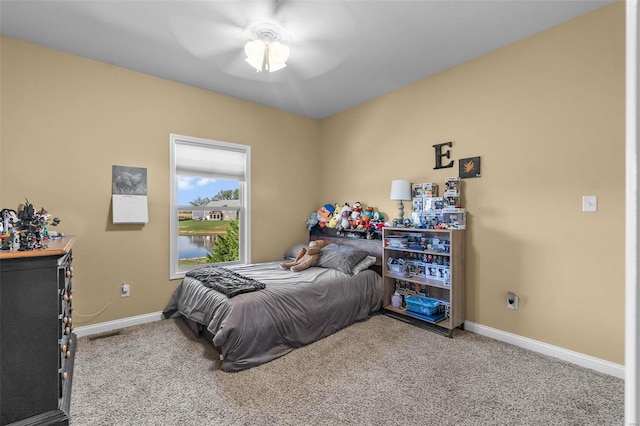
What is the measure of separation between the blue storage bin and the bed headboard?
59 centimetres

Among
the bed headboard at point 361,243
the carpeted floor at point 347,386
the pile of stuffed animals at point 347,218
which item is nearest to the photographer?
the carpeted floor at point 347,386

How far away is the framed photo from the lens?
292 centimetres

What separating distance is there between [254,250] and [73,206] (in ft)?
6.51

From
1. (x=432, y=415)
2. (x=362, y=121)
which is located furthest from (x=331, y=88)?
(x=432, y=415)

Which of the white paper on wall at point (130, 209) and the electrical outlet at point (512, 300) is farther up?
the white paper on wall at point (130, 209)

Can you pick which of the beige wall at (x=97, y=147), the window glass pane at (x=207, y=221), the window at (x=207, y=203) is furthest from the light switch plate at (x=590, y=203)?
the beige wall at (x=97, y=147)

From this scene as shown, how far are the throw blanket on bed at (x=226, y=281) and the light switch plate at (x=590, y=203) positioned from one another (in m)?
2.69

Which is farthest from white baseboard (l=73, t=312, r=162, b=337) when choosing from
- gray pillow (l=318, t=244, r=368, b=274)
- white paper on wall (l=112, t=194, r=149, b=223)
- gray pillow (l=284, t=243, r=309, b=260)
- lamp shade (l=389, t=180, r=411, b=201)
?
lamp shade (l=389, t=180, r=411, b=201)

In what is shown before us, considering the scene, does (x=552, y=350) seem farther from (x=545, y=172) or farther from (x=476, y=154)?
(x=476, y=154)

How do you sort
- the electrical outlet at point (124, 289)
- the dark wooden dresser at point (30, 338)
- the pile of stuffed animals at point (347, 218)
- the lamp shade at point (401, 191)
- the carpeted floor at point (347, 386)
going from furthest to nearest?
1. the pile of stuffed animals at point (347, 218)
2. the lamp shade at point (401, 191)
3. the electrical outlet at point (124, 289)
4. the carpeted floor at point (347, 386)
5. the dark wooden dresser at point (30, 338)

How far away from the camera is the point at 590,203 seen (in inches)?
89.5

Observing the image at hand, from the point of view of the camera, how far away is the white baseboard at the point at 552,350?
2174 millimetres

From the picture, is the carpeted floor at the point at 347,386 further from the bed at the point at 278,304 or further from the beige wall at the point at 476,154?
the beige wall at the point at 476,154

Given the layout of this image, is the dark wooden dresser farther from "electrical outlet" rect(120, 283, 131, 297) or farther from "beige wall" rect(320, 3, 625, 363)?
"beige wall" rect(320, 3, 625, 363)
